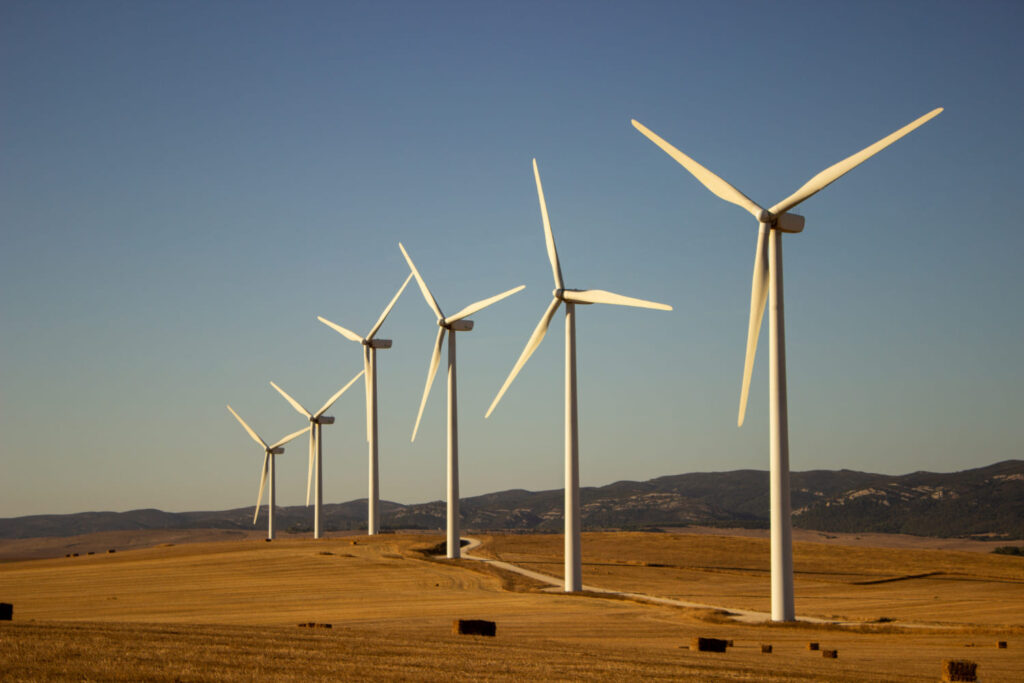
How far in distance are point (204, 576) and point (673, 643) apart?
138 ft

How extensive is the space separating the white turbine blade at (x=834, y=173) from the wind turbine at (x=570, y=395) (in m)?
10.4

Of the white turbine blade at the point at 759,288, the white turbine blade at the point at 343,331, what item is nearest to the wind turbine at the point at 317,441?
the white turbine blade at the point at 343,331

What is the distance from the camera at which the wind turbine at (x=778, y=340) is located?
38562 millimetres

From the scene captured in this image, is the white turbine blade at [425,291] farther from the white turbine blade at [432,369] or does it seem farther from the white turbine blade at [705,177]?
the white turbine blade at [705,177]

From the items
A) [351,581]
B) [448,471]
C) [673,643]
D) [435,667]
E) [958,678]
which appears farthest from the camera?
[448,471]

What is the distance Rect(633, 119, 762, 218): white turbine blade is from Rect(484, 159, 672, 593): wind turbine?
7108 millimetres

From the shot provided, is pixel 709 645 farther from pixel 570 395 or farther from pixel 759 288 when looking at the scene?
pixel 570 395

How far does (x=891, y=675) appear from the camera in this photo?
2144 cm

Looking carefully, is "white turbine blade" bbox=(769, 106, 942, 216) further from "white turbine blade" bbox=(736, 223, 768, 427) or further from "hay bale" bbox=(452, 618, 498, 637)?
"hay bale" bbox=(452, 618, 498, 637)

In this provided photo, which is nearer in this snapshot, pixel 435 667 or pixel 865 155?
pixel 435 667

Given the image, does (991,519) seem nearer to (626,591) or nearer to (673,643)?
(626,591)

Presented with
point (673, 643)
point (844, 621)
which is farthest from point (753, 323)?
point (673, 643)

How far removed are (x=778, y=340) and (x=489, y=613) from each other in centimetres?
1650

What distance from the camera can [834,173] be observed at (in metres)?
40.9
